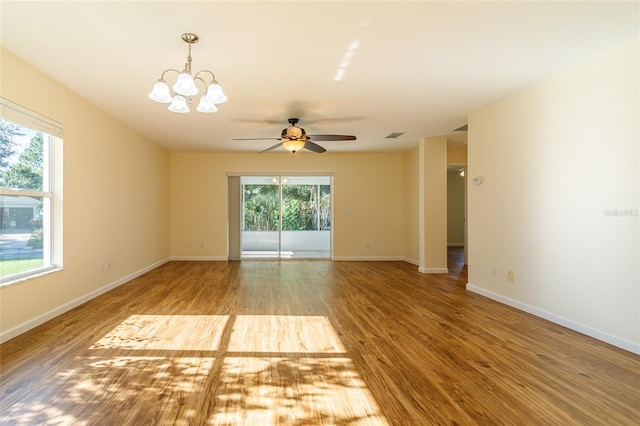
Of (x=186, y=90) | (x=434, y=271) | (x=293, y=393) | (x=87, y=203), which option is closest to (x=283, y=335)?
(x=293, y=393)

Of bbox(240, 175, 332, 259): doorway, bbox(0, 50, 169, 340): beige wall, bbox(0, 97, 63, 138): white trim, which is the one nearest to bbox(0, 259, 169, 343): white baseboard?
bbox(0, 50, 169, 340): beige wall

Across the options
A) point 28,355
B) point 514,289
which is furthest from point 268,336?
point 514,289

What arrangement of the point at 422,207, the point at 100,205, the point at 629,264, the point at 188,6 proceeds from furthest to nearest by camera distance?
the point at 422,207
the point at 100,205
the point at 629,264
the point at 188,6

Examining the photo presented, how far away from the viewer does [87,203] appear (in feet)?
13.0

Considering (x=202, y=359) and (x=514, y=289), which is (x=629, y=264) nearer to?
(x=514, y=289)

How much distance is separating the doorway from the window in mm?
4304

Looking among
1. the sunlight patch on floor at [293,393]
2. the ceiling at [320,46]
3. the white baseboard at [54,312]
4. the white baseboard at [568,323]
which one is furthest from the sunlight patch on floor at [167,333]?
the white baseboard at [568,323]

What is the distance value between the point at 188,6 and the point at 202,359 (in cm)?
247

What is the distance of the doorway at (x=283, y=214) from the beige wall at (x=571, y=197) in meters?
4.25

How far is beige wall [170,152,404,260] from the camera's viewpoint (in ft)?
24.4

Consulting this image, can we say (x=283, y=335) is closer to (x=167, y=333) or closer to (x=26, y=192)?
(x=167, y=333)

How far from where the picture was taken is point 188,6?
216cm

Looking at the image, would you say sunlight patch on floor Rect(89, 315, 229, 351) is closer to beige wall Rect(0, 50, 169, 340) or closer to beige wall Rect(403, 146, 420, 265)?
beige wall Rect(0, 50, 169, 340)

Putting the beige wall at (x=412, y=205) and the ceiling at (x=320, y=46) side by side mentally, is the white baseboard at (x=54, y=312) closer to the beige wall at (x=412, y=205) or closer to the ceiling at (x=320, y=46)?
the ceiling at (x=320, y=46)
